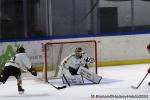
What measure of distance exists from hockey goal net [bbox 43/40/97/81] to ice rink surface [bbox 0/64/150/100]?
1.01 feet

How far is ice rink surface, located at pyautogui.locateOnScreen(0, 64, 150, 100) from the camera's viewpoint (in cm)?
896

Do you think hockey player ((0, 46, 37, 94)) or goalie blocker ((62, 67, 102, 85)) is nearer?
hockey player ((0, 46, 37, 94))

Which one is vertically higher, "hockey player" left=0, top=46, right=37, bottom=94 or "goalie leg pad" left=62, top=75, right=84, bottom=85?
"hockey player" left=0, top=46, right=37, bottom=94

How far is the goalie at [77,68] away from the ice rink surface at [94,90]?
27 centimetres

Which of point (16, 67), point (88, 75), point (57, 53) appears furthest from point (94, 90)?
point (57, 53)

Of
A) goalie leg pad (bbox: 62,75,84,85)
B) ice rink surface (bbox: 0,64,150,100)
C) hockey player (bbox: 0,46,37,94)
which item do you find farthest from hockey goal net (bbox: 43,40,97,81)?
hockey player (bbox: 0,46,37,94)

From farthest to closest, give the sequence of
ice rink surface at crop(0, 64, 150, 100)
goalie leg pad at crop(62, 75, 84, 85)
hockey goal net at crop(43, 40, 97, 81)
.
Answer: hockey goal net at crop(43, 40, 97, 81) < goalie leg pad at crop(62, 75, 84, 85) < ice rink surface at crop(0, 64, 150, 100)

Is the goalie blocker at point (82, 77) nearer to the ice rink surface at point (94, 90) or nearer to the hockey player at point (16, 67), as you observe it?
the ice rink surface at point (94, 90)

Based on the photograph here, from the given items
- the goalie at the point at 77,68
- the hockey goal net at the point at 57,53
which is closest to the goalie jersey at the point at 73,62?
the goalie at the point at 77,68

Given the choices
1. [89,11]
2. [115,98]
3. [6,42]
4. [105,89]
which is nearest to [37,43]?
[6,42]

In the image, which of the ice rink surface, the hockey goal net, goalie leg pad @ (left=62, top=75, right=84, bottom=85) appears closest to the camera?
the ice rink surface

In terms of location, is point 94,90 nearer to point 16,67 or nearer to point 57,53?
point 16,67

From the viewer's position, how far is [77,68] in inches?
413

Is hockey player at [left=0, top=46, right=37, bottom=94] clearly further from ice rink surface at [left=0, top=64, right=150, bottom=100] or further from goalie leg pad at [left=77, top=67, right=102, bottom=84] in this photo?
goalie leg pad at [left=77, top=67, right=102, bottom=84]
